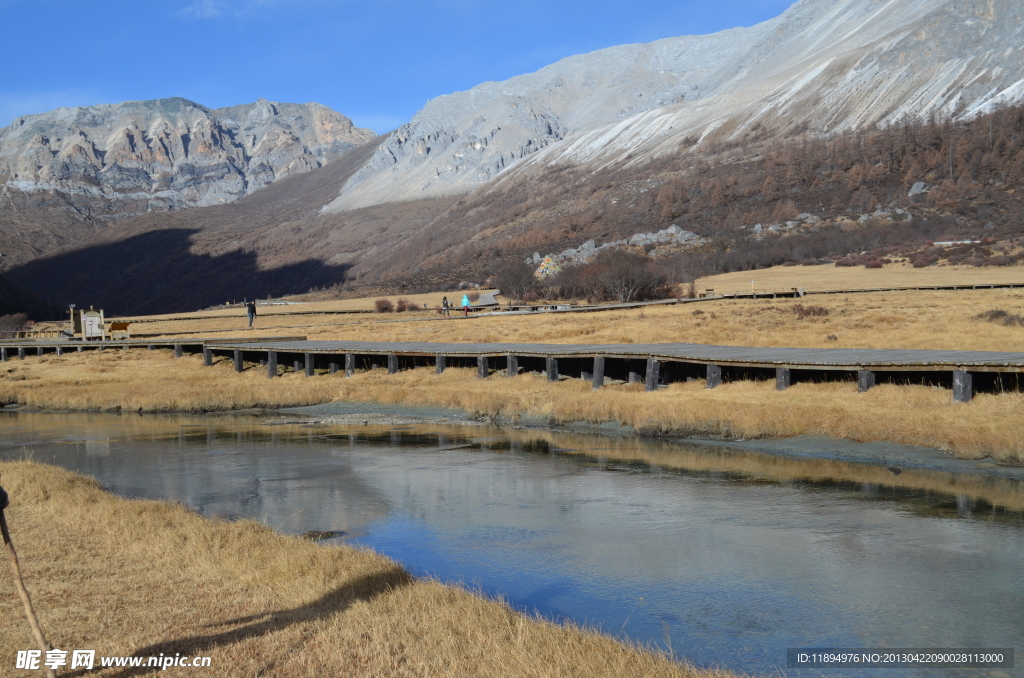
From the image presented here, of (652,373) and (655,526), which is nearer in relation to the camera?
(655,526)

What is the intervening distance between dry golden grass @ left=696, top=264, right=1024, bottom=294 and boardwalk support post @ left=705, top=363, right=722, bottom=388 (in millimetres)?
37172

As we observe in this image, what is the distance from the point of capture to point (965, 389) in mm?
18969

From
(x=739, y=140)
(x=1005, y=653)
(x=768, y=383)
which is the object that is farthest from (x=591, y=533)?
(x=739, y=140)

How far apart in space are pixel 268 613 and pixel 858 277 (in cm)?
6435

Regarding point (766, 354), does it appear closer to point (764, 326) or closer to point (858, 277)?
point (764, 326)

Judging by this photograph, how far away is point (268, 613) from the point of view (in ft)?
27.2

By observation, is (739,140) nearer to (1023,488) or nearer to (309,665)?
(1023,488)

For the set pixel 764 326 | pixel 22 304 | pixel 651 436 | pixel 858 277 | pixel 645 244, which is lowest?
pixel 651 436

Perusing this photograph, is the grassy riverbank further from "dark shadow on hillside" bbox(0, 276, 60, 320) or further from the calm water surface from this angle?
"dark shadow on hillside" bbox(0, 276, 60, 320)

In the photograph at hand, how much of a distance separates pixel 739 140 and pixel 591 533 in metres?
154

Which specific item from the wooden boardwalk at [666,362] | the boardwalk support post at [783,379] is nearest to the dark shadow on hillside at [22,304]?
the wooden boardwalk at [666,362]

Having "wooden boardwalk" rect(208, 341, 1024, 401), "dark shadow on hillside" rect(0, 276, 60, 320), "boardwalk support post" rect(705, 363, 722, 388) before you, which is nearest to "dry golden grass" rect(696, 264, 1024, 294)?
"wooden boardwalk" rect(208, 341, 1024, 401)

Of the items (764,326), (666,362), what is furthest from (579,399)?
(764,326)

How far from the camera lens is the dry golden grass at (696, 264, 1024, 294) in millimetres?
58469
